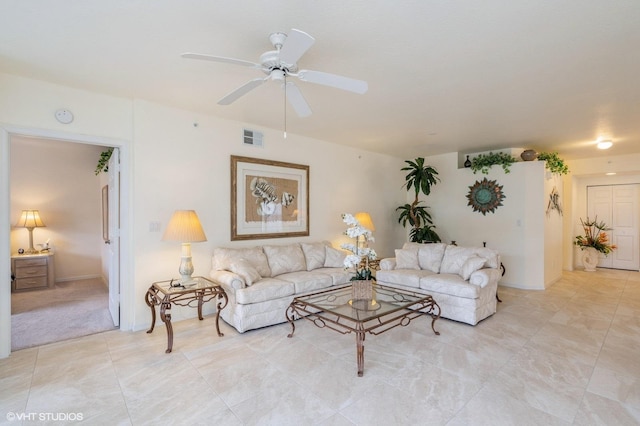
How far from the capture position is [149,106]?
365 centimetres

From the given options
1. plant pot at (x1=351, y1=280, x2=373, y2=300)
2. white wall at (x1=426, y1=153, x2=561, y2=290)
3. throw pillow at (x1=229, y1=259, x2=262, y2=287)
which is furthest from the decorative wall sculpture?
throw pillow at (x1=229, y1=259, x2=262, y2=287)

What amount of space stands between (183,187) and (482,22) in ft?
11.5

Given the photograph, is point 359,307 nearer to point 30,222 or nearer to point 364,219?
point 364,219

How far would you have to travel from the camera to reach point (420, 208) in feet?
21.5

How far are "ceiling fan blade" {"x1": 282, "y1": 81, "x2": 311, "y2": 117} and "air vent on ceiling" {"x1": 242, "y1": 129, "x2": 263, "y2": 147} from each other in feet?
6.22

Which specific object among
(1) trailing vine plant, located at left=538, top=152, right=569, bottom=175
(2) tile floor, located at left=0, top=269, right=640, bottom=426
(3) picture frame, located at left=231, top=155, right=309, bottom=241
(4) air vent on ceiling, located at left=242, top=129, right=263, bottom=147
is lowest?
(2) tile floor, located at left=0, top=269, right=640, bottom=426

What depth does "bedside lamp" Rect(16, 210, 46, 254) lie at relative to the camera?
18.6ft

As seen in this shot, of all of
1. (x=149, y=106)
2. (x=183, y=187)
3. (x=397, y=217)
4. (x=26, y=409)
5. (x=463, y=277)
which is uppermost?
(x=149, y=106)

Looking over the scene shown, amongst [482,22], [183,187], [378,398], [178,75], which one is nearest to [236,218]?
[183,187]

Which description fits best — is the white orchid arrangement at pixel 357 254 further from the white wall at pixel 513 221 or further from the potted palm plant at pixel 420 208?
the white wall at pixel 513 221

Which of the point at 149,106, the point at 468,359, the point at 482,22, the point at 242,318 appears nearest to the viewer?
the point at 482,22

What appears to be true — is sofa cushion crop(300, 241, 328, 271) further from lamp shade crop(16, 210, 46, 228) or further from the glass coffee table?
lamp shade crop(16, 210, 46, 228)

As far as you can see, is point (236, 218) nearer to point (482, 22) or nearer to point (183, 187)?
point (183, 187)

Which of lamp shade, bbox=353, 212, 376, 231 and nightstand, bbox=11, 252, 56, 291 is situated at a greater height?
lamp shade, bbox=353, 212, 376, 231
